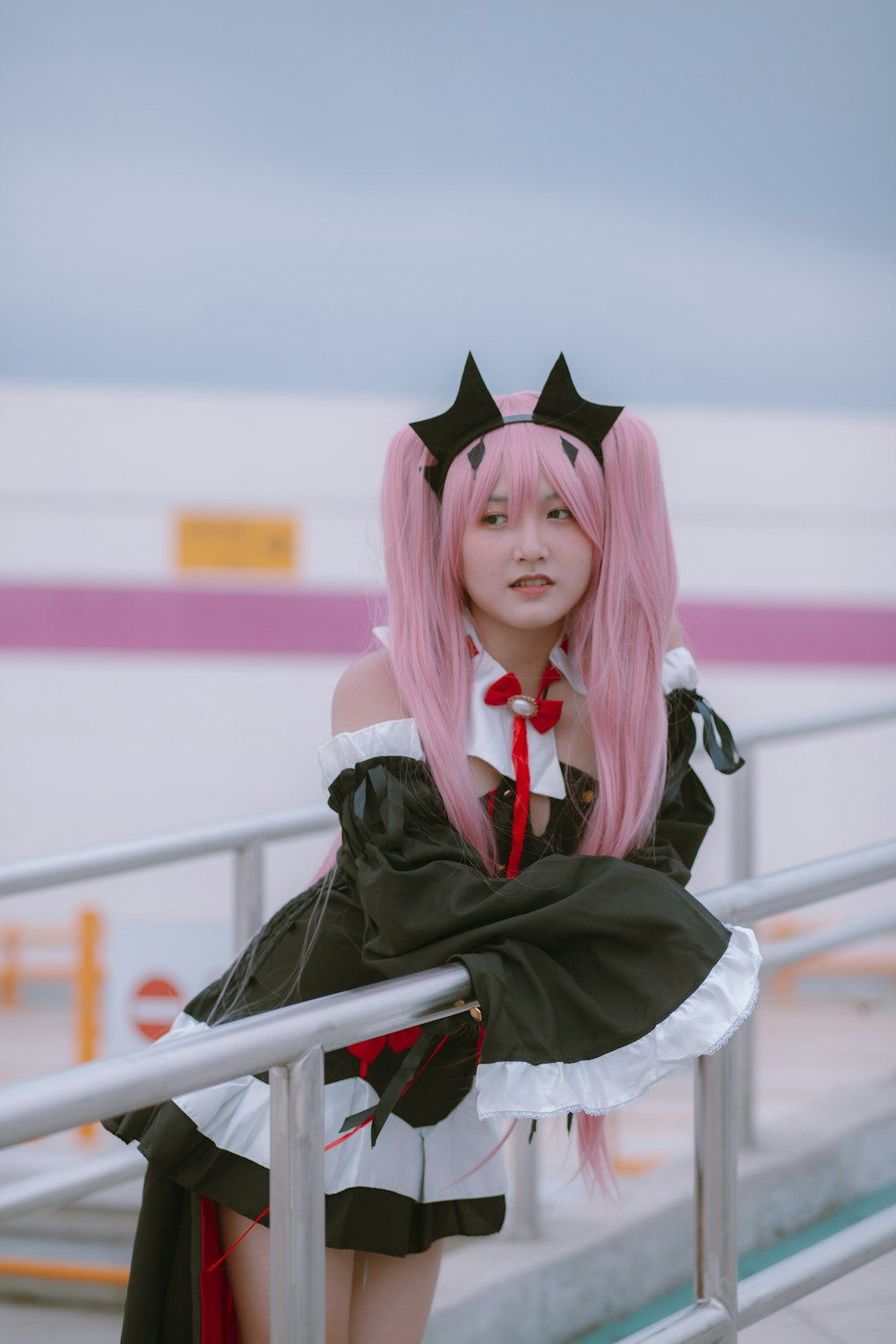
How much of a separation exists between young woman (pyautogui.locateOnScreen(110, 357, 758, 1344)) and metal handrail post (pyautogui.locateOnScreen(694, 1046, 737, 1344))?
0.10m

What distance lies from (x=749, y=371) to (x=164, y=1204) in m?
2.61

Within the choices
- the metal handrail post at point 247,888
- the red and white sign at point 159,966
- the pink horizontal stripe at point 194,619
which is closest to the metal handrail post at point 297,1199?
the metal handrail post at point 247,888

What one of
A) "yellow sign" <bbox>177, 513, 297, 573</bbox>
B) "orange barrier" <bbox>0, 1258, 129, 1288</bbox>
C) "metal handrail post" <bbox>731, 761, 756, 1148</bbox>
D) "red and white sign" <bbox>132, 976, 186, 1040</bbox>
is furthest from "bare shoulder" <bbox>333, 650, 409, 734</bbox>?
A: "yellow sign" <bbox>177, 513, 297, 573</bbox>

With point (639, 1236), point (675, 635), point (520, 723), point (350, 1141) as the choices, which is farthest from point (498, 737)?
point (639, 1236)

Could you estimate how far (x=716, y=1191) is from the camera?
1166mm

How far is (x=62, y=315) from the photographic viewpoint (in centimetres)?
307

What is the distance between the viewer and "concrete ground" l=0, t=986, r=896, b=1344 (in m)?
1.83

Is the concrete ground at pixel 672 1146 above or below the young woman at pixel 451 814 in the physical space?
below

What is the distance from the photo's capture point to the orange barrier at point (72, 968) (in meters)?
2.98

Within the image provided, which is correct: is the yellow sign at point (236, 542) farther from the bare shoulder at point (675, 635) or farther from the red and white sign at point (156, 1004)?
the bare shoulder at point (675, 635)

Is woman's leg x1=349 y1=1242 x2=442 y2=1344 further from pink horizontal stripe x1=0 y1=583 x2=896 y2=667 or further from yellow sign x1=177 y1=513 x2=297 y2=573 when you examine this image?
yellow sign x1=177 y1=513 x2=297 y2=573

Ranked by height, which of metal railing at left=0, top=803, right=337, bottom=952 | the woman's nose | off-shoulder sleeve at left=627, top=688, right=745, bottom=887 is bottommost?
metal railing at left=0, top=803, right=337, bottom=952

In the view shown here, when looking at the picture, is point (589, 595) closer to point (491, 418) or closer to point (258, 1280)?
point (491, 418)

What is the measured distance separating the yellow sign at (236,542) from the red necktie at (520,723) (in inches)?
83.3
